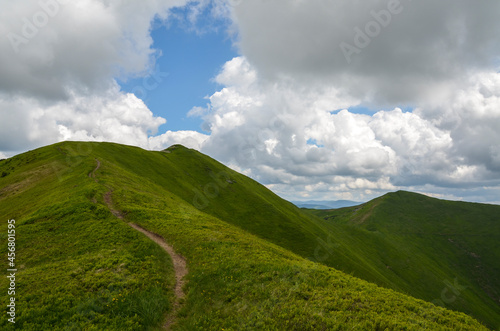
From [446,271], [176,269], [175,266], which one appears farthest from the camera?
[446,271]

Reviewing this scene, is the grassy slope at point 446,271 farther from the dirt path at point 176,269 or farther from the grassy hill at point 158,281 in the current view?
the dirt path at point 176,269

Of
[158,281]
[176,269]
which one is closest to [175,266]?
[176,269]

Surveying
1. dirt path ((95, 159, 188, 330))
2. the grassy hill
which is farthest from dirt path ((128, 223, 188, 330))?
the grassy hill

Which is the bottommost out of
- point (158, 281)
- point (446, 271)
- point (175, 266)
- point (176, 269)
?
point (446, 271)

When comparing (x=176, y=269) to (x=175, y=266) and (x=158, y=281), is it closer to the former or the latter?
(x=175, y=266)

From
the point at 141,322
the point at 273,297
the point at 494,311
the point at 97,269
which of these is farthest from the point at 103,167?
the point at 494,311

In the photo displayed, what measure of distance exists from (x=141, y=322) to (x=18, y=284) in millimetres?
10987

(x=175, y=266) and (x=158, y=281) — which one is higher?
(x=175, y=266)

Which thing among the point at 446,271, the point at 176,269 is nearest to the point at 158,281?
the point at 176,269

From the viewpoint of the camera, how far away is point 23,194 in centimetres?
5003

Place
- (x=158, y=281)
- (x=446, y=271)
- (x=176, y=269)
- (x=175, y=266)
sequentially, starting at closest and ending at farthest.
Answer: (x=158, y=281) → (x=176, y=269) → (x=175, y=266) → (x=446, y=271)

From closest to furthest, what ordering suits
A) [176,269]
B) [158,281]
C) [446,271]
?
[158,281]
[176,269]
[446,271]

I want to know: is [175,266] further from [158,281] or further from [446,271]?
[446,271]

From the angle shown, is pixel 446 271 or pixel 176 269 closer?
pixel 176 269
